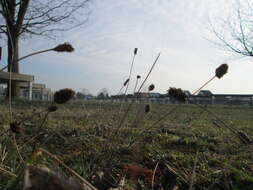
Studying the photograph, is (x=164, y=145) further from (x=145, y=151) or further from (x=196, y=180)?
(x=196, y=180)

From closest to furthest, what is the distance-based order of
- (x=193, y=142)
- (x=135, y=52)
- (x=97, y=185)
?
(x=97, y=185)
(x=135, y=52)
(x=193, y=142)

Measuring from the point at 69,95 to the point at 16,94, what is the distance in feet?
24.5

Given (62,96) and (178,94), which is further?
(178,94)

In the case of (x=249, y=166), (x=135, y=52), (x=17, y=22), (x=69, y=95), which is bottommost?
(x=249, y=166)

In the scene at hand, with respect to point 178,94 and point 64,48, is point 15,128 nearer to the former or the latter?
point 64,48

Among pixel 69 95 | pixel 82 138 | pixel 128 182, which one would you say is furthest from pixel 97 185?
pixel 82 138

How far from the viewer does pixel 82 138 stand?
147 cm

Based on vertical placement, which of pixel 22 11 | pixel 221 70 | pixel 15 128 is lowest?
pixel 15 128

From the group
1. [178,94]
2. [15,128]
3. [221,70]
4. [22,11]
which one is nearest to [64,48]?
[15,128]

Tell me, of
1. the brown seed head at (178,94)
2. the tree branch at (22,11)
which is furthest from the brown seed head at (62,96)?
the tree branch at (22,11)

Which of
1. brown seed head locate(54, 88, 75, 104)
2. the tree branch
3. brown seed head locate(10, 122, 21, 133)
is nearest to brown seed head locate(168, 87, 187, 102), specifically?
brown seed head locate(54, 88, 75, 104)

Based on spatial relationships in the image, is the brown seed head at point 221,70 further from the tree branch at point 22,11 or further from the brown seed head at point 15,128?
the tree branch at point 22,11

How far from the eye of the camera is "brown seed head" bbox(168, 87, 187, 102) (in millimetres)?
725

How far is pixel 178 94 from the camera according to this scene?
73cm
